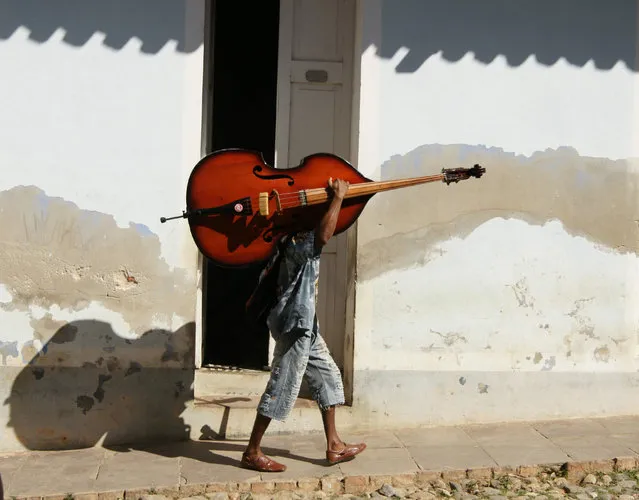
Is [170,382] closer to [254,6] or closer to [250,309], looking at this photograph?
[250,309]

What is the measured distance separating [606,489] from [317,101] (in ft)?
10.3

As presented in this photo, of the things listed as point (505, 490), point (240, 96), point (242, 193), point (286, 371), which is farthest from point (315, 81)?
point (505, 490)

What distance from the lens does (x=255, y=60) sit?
752cm

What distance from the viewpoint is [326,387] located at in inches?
204

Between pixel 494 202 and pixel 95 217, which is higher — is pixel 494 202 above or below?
above

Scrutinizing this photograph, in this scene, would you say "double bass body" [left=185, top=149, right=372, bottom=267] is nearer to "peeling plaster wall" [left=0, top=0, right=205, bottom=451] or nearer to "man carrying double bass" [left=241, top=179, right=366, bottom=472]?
"man carrying double bass" [left=241, top=179, right=366, bottom=472]

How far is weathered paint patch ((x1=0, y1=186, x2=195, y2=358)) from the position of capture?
5555 millimetres

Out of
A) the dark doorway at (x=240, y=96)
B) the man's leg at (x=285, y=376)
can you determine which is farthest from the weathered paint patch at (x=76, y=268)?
the dark doorway at (x=240, y=96)

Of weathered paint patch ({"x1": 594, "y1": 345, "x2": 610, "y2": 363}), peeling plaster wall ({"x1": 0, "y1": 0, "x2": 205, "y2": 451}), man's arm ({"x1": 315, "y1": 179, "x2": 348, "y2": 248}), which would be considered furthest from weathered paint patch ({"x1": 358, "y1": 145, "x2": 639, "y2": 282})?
peeling plaster wall ({"x1": 0, "y1": 0, "x2": 205, "y2": 451})

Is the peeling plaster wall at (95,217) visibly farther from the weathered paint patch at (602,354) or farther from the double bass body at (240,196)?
the weathered paint patch at (602,354)

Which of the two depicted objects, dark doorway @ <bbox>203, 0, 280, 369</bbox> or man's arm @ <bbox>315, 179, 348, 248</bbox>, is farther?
dark doorway @ <bbox>203, 0, 280, 369</bbox>

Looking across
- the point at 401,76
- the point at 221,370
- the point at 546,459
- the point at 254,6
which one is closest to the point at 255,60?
the point at 254,6

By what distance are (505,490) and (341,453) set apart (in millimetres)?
949

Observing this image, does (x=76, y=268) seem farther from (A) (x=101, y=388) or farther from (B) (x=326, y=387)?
(B) (x=326, y=387)
